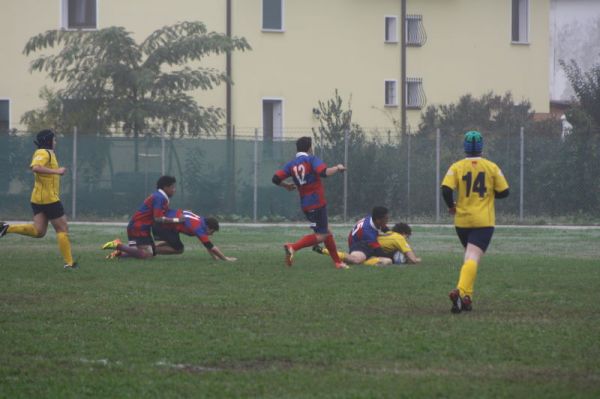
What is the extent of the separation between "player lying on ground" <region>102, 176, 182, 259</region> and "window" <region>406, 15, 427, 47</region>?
83.1 ft

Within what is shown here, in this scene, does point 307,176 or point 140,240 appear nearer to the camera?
point 307,176

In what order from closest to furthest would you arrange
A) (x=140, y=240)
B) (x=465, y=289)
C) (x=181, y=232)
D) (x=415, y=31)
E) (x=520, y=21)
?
(x=465, y=289)
(x=181, y=232)
(x=140, y=240)
(x=415, y=31)
(x=520, y=21)

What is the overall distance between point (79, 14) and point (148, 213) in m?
22.6

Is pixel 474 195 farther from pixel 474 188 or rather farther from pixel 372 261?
pixel 372 261

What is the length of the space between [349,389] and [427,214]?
24715 millimetres

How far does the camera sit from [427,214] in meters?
31.8

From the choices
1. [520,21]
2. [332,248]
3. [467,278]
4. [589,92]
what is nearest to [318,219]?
[332,248]

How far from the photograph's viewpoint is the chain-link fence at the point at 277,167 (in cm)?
3131

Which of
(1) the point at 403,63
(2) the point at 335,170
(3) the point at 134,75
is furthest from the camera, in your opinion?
(1) the point at 403,63

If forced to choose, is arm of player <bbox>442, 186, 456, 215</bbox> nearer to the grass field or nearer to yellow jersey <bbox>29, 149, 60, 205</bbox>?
the grass field

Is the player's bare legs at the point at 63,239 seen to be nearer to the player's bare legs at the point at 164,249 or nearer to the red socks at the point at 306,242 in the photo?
the player's bare legs at the point at 164,249

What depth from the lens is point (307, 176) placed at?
50.9 ft

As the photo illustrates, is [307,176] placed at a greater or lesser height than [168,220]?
greater

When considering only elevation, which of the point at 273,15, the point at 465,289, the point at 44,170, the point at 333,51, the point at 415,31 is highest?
the point at 273,15
